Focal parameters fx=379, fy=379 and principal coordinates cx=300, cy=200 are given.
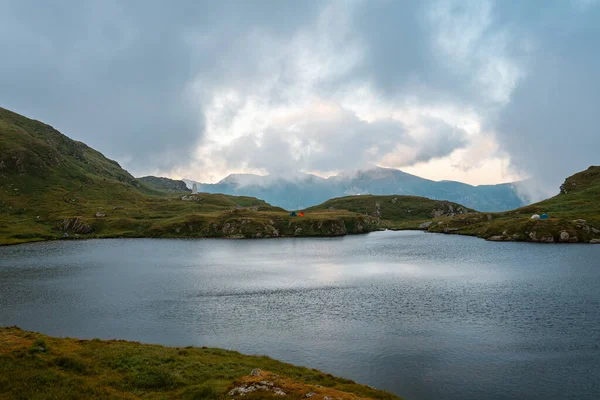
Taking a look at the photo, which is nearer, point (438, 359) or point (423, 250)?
point (438, 359)

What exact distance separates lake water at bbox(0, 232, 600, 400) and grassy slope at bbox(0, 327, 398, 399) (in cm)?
772

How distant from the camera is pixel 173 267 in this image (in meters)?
132

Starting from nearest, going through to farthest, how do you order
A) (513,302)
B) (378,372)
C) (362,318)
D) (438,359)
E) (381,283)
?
1. (378,372)
2. (438,359)
3. (362,318)
4. (513,302)
5. (381,283)

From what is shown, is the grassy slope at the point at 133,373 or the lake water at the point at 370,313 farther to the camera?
the lake water at the point at 370,313

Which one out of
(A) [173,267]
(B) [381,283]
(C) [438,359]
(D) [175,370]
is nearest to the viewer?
(D) [175,370]

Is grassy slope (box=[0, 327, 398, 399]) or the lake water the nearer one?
grassy slope (box=[0, 327, 398, 399])

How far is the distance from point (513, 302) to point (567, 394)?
39.0 metres

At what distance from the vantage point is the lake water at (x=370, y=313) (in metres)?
46.4

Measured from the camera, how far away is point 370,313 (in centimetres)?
7062

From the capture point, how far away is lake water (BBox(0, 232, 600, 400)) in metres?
46.4

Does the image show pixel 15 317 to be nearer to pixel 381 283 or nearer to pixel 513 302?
pixel 381 283

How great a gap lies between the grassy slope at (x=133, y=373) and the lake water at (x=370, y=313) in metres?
7.72

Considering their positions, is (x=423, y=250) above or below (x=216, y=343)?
above

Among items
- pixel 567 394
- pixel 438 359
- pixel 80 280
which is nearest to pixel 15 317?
pixel 80 280
